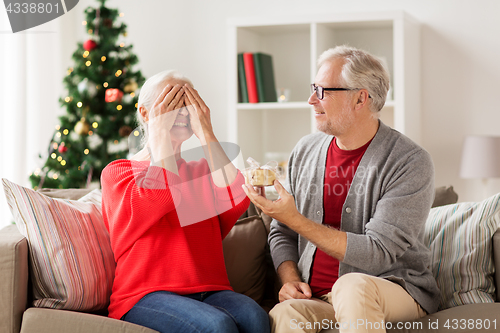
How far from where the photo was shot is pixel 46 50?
3.71m

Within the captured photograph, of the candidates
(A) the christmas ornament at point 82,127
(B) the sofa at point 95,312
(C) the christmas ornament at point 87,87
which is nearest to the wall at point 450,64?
(A) the christmas ornament at point 82,127

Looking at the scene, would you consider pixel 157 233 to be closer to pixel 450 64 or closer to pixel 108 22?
pixel 108 22

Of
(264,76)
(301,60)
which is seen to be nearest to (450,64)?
(301,60)

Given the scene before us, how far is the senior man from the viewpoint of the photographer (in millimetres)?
1516

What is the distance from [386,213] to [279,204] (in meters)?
0.34

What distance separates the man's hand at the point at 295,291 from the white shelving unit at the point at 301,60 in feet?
3.82

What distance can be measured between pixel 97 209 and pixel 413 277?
1.07 meters

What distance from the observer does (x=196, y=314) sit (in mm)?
1448

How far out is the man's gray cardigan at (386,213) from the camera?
1.57 metres

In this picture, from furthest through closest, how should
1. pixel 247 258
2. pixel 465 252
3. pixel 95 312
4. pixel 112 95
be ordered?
1. pixel 112 95
2. pixel 247 258
3. pixel 465 252
4. pixel 95 312

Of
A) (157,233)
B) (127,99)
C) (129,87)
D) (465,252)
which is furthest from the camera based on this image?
(127,99)

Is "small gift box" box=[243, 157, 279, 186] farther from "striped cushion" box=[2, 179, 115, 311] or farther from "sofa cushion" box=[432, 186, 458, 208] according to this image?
"sofa cushion" box=[432, 186, 458, 208]

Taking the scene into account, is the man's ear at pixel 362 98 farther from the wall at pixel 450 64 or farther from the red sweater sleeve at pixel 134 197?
the wall at pixel 450 64

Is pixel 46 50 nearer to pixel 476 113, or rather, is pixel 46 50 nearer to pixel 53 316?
pixel 53 316
